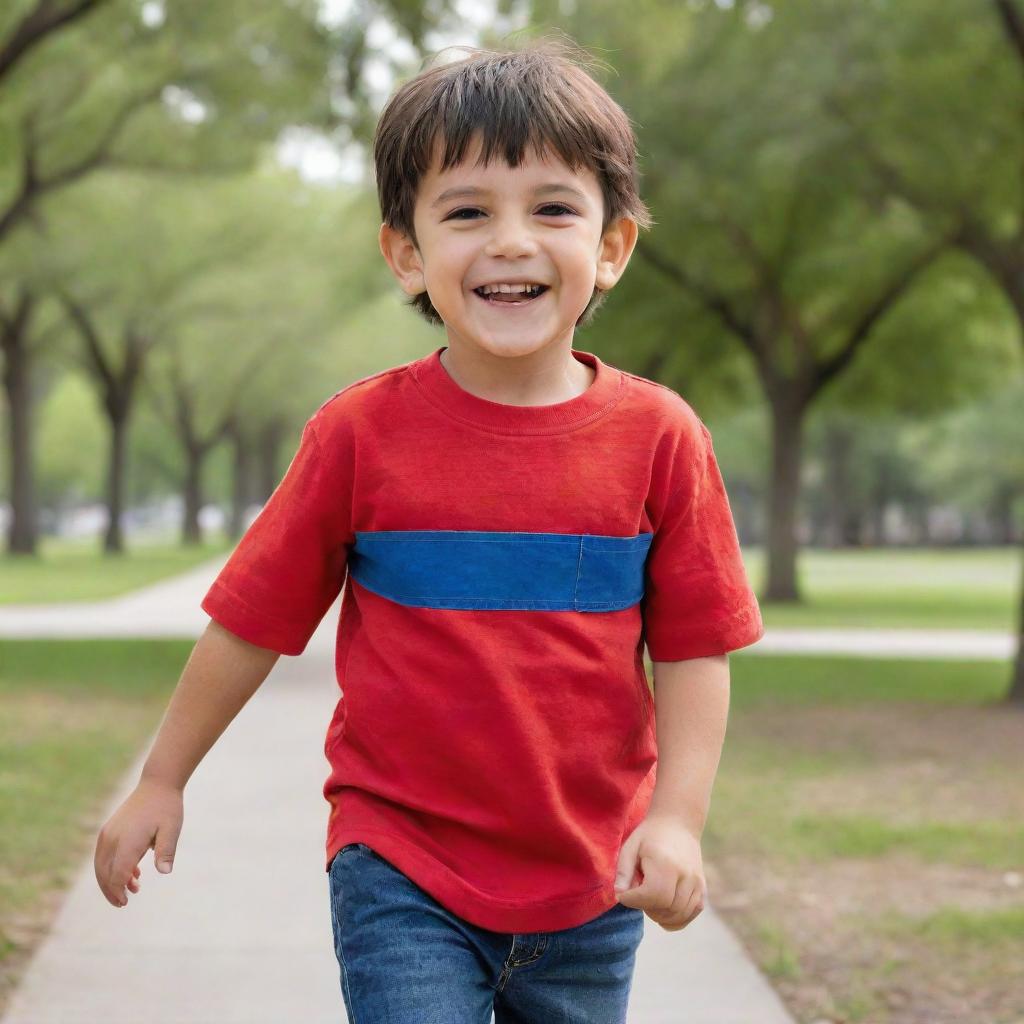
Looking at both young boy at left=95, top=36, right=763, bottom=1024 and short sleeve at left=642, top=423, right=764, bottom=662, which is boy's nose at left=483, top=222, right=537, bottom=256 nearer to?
young boy at left=95, top=36, right=763, bottom=1024

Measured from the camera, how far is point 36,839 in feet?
20.5

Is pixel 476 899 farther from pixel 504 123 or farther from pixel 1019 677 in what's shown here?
pixel 1019 677

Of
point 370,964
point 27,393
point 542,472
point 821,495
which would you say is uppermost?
point 542,472

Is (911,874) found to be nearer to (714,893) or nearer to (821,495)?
(714,893)

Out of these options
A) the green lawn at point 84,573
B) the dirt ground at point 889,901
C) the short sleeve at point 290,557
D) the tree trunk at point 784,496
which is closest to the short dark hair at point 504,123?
the short sleeve at point 290,557

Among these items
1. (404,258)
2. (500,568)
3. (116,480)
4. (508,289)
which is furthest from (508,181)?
(116,480)

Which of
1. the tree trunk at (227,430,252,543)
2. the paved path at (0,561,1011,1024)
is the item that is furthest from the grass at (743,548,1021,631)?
the tree trunk at (227,430,252,543)

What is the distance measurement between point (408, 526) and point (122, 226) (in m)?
29.1

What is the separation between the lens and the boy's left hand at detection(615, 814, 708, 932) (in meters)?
2.14

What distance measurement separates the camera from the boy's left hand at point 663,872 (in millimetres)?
2137

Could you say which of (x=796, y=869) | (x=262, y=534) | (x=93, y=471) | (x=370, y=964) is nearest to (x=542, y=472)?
(x=262, y=534)

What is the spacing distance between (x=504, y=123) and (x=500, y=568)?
61 cm

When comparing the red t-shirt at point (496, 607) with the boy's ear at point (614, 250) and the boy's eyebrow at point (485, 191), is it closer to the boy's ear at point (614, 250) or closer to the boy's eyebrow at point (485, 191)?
the boy's ear at point (614, 250)

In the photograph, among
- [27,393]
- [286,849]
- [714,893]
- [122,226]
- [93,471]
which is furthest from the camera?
[93,471]
